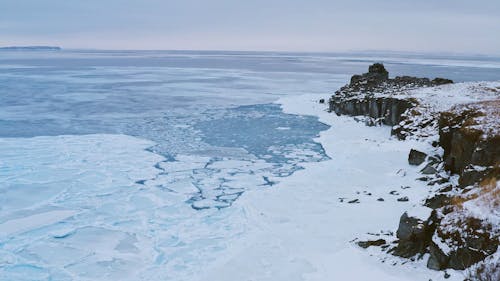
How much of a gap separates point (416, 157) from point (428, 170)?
60.6 inches

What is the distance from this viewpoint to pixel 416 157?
16516 mm

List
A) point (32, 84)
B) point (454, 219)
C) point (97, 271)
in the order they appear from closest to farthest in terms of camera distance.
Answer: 1. point (454, 219)
2. point (97, 271)
3. point (32, 84)

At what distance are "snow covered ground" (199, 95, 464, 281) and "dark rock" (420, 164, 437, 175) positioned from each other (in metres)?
0.41

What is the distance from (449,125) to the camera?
50.2ft

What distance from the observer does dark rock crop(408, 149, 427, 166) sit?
1630cm

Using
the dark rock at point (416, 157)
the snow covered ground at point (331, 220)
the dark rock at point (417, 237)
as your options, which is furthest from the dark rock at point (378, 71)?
the dark rock at point (417, 237)

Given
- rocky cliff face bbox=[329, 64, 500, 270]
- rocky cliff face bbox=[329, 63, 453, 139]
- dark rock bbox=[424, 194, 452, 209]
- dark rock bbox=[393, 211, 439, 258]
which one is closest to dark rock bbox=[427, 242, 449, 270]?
rocky cliff face bbox=[329, 64, 500, 270]

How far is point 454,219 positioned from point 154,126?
20.6m

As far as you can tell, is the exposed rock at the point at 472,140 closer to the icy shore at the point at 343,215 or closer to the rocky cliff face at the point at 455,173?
the rocky cliff face at the point at 455,173

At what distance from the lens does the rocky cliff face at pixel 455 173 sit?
318 inches

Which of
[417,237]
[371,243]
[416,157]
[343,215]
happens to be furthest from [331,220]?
[416,157]

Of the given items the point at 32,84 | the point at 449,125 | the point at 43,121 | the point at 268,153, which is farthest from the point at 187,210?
the point at 32,84

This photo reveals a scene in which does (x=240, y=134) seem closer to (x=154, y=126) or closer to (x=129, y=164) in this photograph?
(x=154, y=126)

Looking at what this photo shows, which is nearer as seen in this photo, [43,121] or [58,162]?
[58,162]
